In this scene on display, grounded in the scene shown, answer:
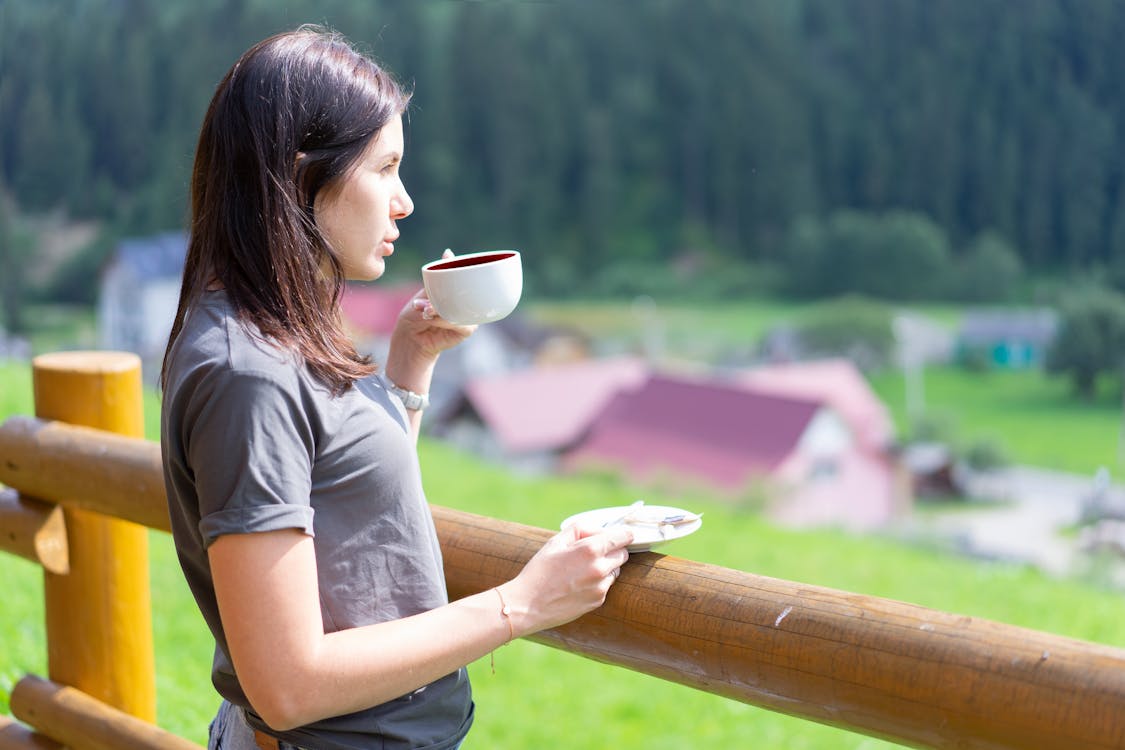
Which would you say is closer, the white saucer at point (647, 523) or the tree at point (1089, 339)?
the white saucer at point (647, 523)

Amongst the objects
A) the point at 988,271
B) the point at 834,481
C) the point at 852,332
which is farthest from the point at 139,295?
the point at 988,271

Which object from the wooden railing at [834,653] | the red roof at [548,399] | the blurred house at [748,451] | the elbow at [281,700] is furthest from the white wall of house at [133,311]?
the elbow at [281,700]

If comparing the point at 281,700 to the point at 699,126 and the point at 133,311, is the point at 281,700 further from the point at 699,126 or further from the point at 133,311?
the point at 699,126

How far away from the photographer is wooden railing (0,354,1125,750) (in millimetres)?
578

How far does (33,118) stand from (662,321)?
9016 mm

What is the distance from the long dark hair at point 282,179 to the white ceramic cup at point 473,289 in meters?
0.14

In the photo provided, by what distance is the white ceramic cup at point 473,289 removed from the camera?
2.53ft

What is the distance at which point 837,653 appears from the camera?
657 millimetres

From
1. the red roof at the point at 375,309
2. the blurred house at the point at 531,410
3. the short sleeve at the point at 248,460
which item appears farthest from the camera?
the blurred house at the point at 531,410

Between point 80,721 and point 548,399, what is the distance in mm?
14178

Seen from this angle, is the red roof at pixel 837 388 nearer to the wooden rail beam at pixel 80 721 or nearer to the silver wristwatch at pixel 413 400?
the wooden rail beam at pixel 80 721

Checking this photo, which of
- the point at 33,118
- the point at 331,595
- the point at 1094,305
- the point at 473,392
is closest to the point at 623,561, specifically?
the point at 331,595

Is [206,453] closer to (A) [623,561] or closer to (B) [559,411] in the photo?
(A) [623,561]

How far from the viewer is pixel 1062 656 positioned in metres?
0.58
